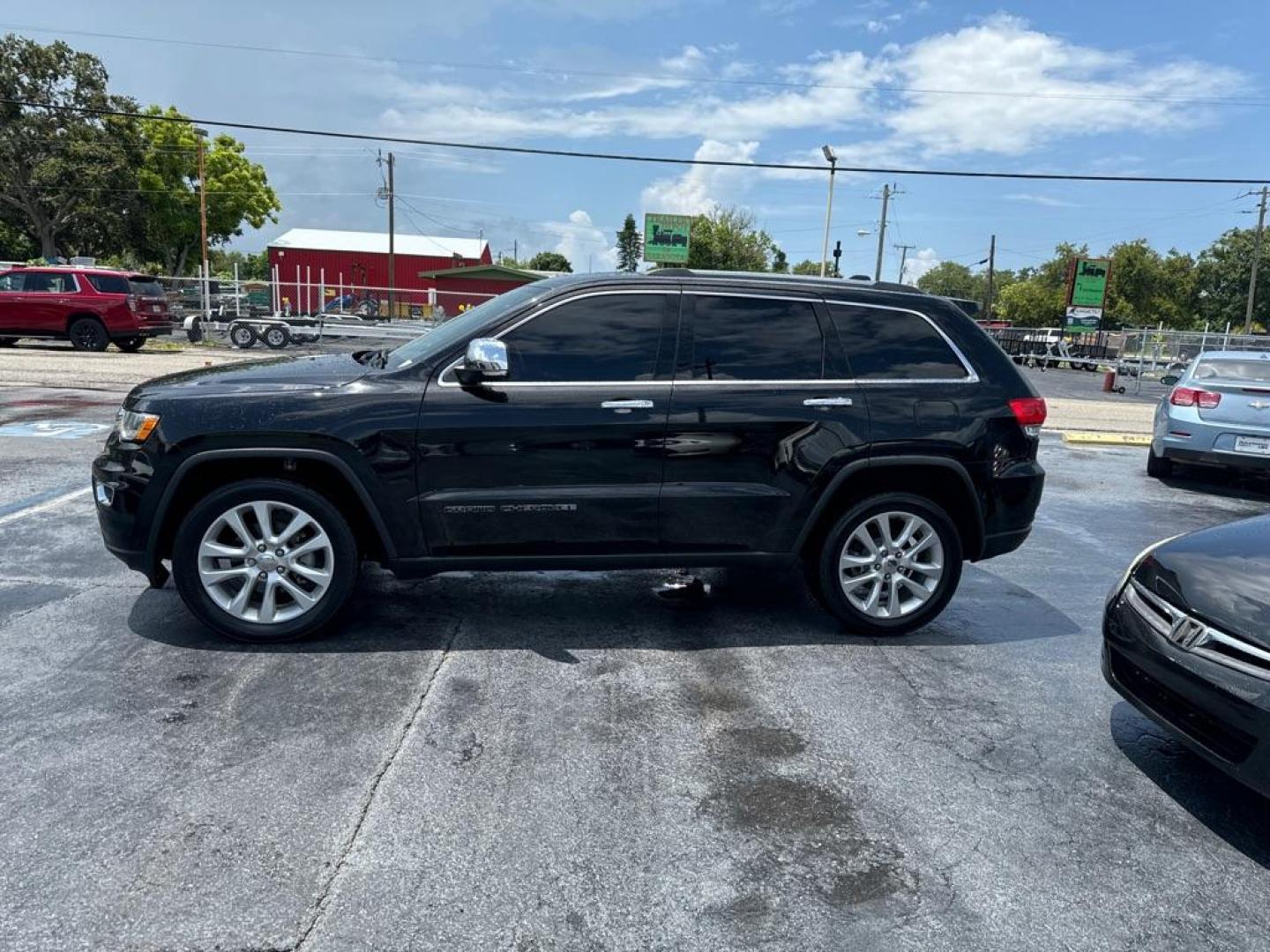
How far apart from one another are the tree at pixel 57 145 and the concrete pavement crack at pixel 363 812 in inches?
1839

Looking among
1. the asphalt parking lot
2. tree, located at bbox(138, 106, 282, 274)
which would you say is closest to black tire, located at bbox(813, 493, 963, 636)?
the asphalt parking lot

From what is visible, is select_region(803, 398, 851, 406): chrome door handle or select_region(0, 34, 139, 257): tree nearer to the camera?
select_region(803, 398, 851, 406): chrome door handle

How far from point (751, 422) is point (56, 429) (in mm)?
8751

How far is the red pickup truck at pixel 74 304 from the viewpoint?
1895 centimetres

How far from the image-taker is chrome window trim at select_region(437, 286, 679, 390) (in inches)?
168

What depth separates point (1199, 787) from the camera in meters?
3.40

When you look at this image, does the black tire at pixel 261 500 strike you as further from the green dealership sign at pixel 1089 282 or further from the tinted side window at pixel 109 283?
the green dealership sign at pixel 1089 282

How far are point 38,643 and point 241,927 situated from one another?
8.36ft

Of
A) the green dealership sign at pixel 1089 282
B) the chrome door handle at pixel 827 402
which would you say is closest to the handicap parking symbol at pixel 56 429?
the chrome door handle at pixel 827 402

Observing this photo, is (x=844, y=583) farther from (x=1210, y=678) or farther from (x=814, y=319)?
(x=1210, y=678)

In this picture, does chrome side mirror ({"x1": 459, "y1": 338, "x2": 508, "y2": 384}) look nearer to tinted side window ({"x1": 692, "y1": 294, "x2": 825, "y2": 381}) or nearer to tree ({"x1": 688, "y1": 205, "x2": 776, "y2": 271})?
tinted side window ({"x1": 692, "y1": 294, "x2": 825, "y2": 381})

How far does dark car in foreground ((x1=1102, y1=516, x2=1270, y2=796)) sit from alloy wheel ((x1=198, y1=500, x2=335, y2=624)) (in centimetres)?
343

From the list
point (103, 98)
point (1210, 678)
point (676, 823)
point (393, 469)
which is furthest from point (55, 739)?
point (103, 98)

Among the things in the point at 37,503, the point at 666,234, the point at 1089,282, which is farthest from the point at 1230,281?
the point at 37,503
